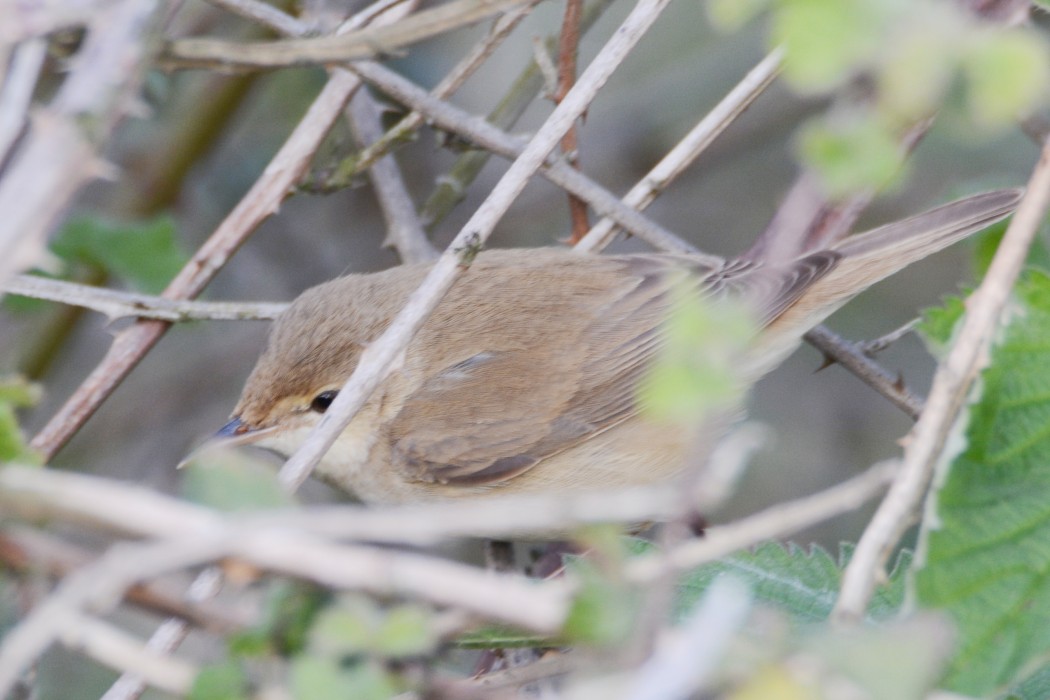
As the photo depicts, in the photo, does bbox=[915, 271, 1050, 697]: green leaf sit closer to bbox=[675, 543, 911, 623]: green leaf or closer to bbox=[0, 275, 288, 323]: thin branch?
bbox=[675, 543, 911, 623]: green leaf

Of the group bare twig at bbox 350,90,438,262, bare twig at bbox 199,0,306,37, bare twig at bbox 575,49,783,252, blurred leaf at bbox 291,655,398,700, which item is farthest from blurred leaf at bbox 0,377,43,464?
bare twig at bbox 350,90,438,262

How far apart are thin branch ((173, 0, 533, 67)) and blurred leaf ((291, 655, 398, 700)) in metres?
1.09

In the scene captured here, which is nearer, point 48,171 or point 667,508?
point 667,508

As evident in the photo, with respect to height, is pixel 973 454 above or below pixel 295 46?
below

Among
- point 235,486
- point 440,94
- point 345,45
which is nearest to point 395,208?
point 440,94

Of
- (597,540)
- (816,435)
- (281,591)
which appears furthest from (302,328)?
(816,435)

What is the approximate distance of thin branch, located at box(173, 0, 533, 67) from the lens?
185cm

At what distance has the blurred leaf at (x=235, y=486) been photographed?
4.18 feet

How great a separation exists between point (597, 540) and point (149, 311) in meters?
2.05

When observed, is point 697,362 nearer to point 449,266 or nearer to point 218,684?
point 218,684

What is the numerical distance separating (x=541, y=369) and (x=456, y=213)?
2316 mm

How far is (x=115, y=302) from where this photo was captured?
289 centimetres

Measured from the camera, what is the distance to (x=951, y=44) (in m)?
1.07

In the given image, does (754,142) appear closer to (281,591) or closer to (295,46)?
(295,46)
